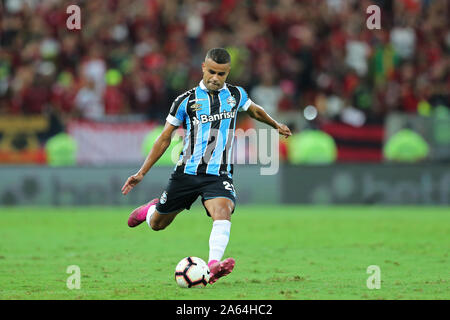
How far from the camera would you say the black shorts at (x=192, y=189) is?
26.7 ft

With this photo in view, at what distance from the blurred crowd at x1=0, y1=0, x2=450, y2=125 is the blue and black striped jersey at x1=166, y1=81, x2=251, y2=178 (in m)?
9.57

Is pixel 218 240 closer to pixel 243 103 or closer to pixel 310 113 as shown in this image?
pixel 243 103

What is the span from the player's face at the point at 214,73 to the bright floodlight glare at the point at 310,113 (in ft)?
31.8

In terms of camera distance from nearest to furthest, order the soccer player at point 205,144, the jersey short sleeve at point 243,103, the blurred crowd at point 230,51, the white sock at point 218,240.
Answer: the white sock at point 218,240
the soccer player at point 205,144
the jersey short sleeve at point 243,103
the blurred crowd at point 230,51

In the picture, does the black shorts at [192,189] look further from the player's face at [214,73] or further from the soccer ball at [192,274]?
the player's face at [214,73]

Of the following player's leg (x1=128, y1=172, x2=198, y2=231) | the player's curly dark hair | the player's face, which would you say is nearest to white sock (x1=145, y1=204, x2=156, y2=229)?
player's leg (x1=128, y1=172, x2=198, y2=231)

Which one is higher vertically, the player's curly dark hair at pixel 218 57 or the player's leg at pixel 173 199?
the player's curly dark hair at pixel 218 57

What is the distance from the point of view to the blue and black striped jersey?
8227mm

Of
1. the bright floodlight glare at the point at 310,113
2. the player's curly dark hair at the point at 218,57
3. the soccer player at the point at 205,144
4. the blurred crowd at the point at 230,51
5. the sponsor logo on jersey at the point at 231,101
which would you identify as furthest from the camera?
the blurred crowd at the point at 230,51

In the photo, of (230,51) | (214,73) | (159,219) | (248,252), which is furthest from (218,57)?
(230,51)

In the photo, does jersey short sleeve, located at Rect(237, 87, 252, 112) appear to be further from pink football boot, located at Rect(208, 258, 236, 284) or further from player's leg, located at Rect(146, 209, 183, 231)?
pink football boot, located at Rect(208, 258, 236, 284)

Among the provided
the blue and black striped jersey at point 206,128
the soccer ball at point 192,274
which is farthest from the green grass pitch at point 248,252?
the blue and black striped jersey at point 206,128
